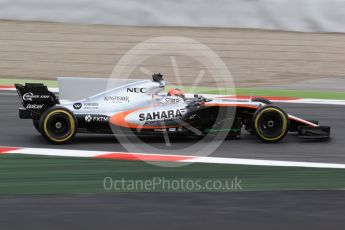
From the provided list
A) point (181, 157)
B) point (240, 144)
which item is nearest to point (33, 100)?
point (181, 157)

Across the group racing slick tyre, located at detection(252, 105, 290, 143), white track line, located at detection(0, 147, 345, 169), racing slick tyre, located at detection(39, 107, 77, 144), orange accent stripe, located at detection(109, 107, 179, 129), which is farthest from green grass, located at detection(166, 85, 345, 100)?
white track line, located at detection(0, 147, 345, 169)

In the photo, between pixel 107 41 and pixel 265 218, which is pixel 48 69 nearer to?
pixel 107 41

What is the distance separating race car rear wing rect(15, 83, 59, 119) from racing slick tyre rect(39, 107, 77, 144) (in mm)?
318

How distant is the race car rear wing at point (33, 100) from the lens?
9852 millimetres

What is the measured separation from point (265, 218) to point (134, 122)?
3.77 meters

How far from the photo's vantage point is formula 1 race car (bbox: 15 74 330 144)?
31.9ft

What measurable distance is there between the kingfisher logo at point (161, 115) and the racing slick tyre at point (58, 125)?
0.92 metres

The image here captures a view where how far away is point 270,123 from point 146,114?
167 centimetres

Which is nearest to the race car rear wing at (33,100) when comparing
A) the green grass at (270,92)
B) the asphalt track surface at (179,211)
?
the asphalt track surface at (179,211)

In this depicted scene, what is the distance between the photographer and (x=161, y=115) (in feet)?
32.0

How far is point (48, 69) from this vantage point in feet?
60.1

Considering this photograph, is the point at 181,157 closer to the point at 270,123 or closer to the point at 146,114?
the point at 146,114

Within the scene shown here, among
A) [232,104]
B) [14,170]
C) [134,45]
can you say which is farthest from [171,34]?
[14,170]

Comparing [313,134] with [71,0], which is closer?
[313,134]
